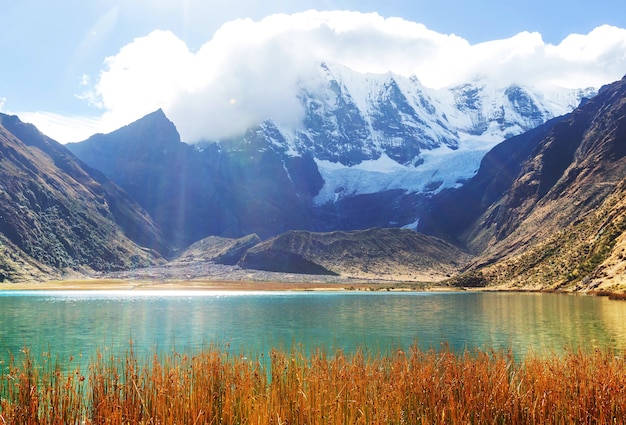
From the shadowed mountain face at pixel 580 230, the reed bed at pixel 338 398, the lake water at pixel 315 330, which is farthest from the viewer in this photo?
the shadowed mountain face at pixel 580 230

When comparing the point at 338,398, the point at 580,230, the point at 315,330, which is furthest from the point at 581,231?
the point at 338,398

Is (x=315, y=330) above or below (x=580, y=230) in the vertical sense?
below

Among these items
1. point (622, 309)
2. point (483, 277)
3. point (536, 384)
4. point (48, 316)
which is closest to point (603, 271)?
point (622, 309)

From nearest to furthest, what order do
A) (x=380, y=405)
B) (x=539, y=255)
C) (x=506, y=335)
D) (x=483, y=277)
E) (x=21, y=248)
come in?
(x=380, y=405)
(x=506, y=335)
(x=539, y=255)
(x=483, y=277)
(x=21, y=248)

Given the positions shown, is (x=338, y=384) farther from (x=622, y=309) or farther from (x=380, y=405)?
(x=622, y=309)

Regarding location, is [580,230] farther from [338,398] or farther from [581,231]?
[338,398]

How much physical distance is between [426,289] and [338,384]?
493 feet

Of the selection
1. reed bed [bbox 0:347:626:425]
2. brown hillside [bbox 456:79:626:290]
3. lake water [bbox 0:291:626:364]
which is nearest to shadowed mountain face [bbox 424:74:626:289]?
brown hillside [bbox 456:79:626:290]

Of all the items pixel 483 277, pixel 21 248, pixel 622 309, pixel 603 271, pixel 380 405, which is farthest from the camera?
pixel 21 248

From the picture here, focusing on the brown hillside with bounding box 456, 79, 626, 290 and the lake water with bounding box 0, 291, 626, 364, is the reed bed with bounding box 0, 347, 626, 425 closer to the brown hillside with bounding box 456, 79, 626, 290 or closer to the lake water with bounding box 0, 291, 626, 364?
the lake water with bounding box 0, 291, 626, 364

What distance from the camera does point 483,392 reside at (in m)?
14.0

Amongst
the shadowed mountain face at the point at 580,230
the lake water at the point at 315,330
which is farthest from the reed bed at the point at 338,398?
the shadowed mountain face at the point at 580,230

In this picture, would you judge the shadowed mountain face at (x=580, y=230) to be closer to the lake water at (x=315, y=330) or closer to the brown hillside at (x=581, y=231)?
the brown hillside at (x=581, y=231)

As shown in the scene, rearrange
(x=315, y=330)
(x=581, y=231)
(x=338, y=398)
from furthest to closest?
(x=581, y=231) → (x=315, y=330) → (x=338, y=398)
